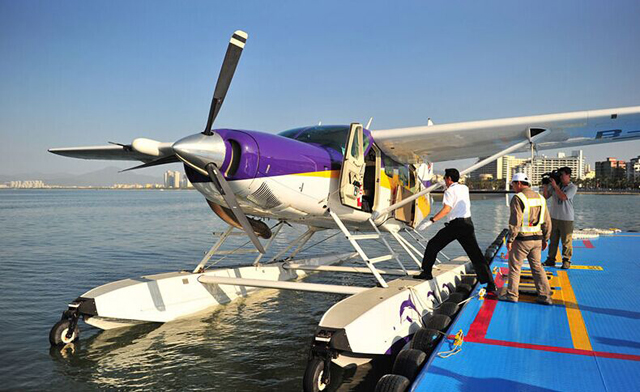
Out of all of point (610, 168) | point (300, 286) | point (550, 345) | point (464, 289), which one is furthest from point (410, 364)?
point (610, 168)

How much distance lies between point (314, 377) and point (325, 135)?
137 inches

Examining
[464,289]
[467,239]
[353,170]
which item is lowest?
[464,289]

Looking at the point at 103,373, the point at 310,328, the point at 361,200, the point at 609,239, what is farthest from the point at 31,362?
the point at 609,239

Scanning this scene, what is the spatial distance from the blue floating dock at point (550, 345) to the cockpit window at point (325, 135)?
271cm

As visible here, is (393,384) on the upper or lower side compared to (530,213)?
lower

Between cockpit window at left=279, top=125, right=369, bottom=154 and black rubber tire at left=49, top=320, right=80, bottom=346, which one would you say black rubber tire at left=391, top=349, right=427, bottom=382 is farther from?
black rubber tire at left=49, top=320, right=80, bottom=346

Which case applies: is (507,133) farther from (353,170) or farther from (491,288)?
(353,170)

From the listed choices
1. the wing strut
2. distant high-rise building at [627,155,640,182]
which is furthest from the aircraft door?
distant high-rise building at [627,155,640,182]

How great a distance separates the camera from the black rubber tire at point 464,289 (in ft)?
24.1

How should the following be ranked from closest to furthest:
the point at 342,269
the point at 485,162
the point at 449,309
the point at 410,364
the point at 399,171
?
the point at 410,364
the point at 449,309
the point at 485,162
the point at 399,171
the point at 342,269

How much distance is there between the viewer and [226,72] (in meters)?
4.74

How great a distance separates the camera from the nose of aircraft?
179 inches

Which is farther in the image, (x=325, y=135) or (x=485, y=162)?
(x=485, y=162)

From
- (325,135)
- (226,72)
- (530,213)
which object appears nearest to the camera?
(226,72)
